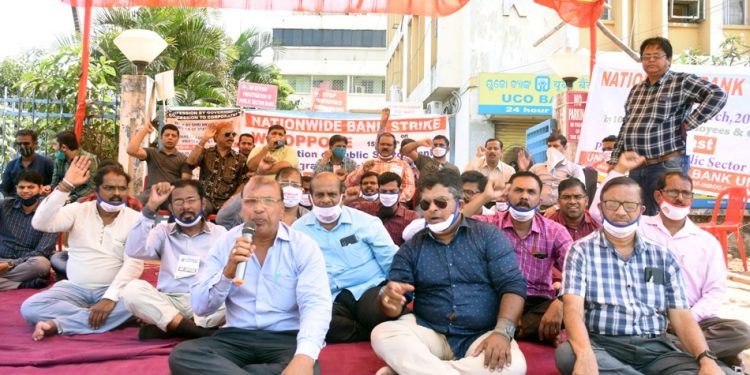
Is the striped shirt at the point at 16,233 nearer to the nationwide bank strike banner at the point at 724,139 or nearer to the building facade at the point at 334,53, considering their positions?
the nationwide bank strike banner at the point at 724,139

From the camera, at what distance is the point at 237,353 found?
3.35 metres

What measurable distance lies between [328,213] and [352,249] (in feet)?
1.05

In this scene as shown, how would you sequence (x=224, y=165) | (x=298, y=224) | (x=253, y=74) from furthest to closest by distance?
(x=253, y=74), (x=224, y=165), (x=298, y=224)

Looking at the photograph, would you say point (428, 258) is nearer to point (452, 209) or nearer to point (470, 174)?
point (452, 209)

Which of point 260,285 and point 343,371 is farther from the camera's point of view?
point 343,371

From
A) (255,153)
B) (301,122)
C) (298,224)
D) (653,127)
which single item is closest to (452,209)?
(298,224)

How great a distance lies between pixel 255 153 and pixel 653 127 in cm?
A: 419

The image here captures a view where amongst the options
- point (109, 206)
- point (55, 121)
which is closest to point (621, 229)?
point (109, 206)

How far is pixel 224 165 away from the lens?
23.4ft

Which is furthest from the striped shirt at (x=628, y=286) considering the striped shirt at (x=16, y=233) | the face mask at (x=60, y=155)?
the face mask at (x=60, y=155)

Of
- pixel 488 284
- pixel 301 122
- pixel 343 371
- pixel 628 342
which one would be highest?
pixel 301 122

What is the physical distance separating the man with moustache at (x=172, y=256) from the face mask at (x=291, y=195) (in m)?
0.58

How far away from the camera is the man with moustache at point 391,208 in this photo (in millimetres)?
5613

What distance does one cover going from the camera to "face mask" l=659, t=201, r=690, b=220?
408 centimetres
